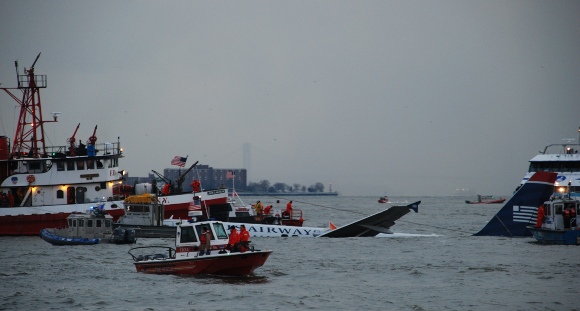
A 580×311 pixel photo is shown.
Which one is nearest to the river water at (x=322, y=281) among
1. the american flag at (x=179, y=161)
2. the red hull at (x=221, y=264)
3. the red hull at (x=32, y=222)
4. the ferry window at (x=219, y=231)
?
the red hull at (x=221, y=264)

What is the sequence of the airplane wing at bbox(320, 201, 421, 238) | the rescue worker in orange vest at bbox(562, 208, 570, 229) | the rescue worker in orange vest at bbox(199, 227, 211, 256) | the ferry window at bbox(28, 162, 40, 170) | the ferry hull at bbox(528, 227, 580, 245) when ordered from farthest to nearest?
the ferry window at bbox(28, 162, 40, 170) → the airplane wing at bbox(320, 201, 421, 238) → the rescue worker in orange vest at bbox(562, 208, 570, 229) → the ferry hull at bbox(528, 227, 580, 245) → the rescue worker in orange vest at bbox(199, 227, 211, 256)

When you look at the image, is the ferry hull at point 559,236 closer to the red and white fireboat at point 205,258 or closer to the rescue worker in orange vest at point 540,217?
the rescue worker in orange vest at point 540,217

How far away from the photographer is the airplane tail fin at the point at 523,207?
47.5 m

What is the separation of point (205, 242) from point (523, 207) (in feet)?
78.2

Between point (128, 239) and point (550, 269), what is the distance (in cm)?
2423

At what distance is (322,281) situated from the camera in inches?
1331

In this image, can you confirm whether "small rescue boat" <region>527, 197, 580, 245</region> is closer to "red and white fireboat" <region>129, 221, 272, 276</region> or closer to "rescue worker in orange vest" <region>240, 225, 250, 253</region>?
"red and white fireboat" <region>129, 221, 272, 276</region>

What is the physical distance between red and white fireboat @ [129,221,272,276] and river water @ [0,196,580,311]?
0.37 m

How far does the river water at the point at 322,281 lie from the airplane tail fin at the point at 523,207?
1.40m

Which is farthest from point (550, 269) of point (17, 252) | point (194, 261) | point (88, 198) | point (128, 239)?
point (88, 198)

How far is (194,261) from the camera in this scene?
31969 millimetres

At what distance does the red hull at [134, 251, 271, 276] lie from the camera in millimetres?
31516

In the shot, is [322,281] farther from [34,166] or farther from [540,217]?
[34,166]

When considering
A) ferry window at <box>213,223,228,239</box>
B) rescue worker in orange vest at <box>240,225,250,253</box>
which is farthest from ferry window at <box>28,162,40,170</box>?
rescue worker in orange vest at <box>240,225,250,253</box>
